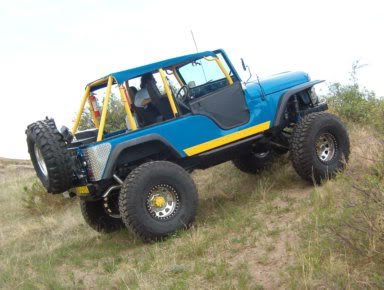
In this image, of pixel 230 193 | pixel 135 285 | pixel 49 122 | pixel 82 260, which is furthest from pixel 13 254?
pixel 230 193

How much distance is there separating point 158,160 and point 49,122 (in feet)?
4.71

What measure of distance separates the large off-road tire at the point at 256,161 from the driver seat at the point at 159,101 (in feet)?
5.95

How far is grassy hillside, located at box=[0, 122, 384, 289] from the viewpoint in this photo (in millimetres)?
3809

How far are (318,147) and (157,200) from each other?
7.94ft

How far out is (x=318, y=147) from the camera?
6.61 meters

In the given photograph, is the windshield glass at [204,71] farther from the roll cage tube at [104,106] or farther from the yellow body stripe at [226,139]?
the roll cage tube at [104,106]

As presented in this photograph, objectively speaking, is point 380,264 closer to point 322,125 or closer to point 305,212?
point 305,212

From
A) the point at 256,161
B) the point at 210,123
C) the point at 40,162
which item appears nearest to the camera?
the point at 40,162

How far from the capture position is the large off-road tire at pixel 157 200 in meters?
5.41

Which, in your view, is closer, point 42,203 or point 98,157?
point 98,157

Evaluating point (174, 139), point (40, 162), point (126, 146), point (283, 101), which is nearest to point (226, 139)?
point (174, 139)

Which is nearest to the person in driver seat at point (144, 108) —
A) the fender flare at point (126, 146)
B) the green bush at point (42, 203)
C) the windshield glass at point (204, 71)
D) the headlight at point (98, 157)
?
the windshield glass at point (204, 71)

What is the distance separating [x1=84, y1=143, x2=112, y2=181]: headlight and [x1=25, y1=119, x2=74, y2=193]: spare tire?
217mm

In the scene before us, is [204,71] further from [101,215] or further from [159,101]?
[101,215]
